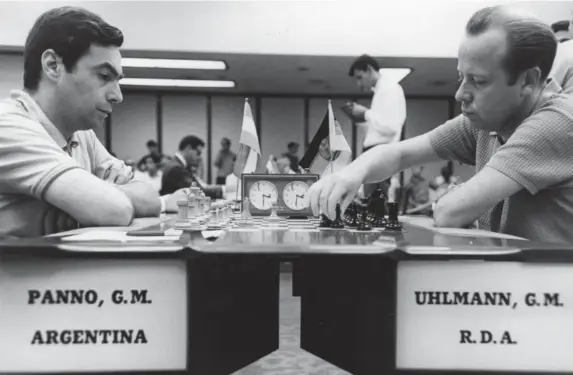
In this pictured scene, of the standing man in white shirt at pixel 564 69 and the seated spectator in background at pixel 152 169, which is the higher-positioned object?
the standing man in white shirt at pixel 564 69

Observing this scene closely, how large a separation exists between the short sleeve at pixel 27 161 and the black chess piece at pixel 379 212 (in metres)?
0.83

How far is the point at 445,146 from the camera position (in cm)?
168

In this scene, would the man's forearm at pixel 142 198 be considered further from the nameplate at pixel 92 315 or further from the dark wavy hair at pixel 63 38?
the nameplate at pixel 92 315

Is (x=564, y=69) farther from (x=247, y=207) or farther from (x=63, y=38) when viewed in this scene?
(x=63, y=38)

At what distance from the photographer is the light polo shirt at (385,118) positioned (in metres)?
3.99

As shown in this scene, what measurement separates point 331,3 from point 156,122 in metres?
4.99

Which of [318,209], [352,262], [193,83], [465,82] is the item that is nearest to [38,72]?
[318,209]

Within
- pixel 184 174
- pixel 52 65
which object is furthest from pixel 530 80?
pixel 184 174

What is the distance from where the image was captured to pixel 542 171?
1.16 metres

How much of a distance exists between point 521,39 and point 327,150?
117 cm

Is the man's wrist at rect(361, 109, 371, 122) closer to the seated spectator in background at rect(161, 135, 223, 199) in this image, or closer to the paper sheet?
the seated spectator in background at rect(161, 135, 223, 199)

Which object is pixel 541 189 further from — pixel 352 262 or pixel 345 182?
pixel 352 262

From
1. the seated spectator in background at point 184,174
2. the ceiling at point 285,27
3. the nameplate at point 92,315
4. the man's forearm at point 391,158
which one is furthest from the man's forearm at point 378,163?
the ceiling at point 285,27

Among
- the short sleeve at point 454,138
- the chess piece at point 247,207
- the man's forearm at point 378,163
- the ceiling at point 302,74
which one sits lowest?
the chess piece at point 247,207
